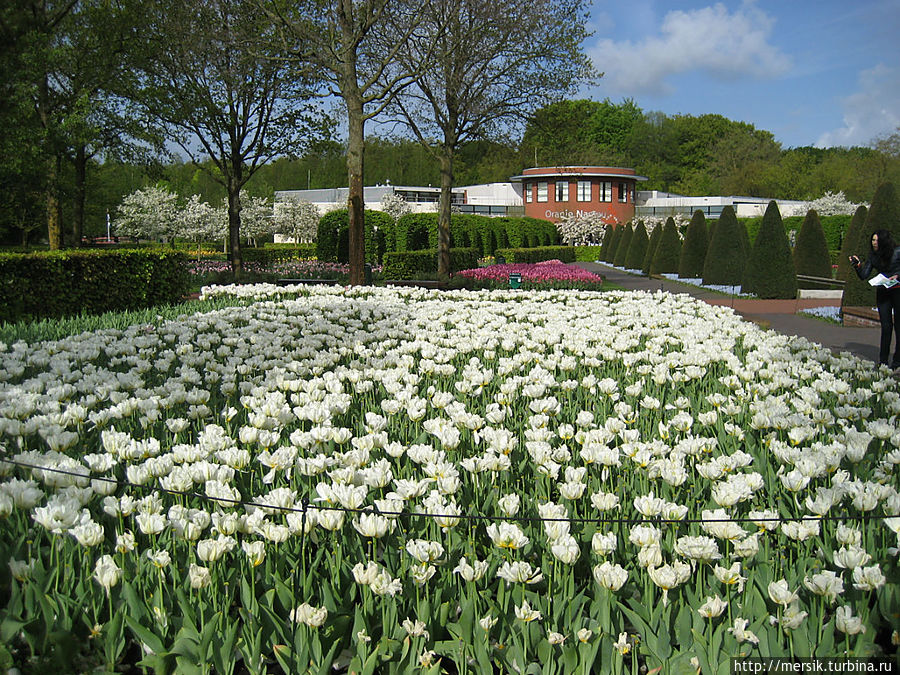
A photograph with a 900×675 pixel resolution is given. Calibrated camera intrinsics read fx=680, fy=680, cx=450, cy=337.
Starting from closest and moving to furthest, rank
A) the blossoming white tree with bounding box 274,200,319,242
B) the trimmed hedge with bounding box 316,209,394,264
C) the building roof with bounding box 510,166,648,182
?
the trimmed hedge with bounding box 316,209,394,264 → the blossoming white tree with bounding box 274,200,319,242 → the building roof with bounding box 510,166,648,182

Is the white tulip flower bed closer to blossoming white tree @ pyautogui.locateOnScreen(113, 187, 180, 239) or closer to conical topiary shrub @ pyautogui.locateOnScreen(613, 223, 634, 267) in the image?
conical topiary shrub @ pyautogui.locateOnScreen(613, 223, 634, 267)

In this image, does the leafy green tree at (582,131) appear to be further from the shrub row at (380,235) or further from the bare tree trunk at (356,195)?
the bare tree trunk at (356,195)

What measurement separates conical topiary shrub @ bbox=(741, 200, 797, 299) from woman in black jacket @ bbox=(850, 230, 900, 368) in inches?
425

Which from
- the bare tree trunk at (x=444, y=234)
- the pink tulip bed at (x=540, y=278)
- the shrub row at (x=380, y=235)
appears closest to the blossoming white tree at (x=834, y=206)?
the shrub row at (x=380, y=235)

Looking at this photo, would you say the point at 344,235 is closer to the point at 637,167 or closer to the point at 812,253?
the point at 812,253

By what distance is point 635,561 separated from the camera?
2.44 metres

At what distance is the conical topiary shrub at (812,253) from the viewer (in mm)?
20812

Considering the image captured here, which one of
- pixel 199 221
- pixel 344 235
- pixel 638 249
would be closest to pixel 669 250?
pixel 638 249

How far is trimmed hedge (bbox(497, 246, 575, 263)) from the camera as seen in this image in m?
34.8

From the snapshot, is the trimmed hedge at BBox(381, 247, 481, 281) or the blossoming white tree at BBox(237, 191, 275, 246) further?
the blossoming white tree at BBox(237, 191, 275, 246)

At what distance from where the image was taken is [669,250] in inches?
1153

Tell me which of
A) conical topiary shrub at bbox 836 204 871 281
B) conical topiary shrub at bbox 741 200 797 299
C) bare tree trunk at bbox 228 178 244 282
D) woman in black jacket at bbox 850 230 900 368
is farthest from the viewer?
bare tree trunk at bbox 228 178 244 282

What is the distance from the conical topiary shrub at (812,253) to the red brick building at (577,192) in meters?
40.9

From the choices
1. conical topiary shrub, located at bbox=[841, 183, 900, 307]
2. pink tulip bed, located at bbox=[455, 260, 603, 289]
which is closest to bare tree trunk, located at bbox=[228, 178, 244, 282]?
pink tulip bed, located at bbox=[455, 260, 603, 289]
